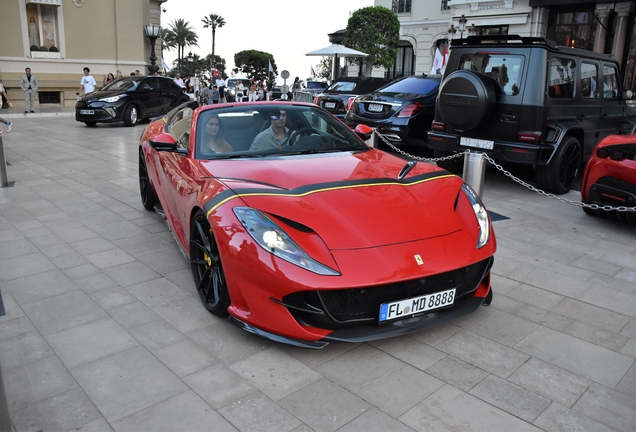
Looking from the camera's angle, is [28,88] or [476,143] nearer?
[476,143]

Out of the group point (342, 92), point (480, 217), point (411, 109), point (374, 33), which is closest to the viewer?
point (480, 217)

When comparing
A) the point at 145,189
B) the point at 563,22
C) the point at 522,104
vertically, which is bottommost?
the point at 145,189

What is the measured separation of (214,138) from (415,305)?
220cm

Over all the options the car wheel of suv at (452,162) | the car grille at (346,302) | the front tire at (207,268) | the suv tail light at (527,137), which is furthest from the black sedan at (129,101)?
the car grille at (346,302)

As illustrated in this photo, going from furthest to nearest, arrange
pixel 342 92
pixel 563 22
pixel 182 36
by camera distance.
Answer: pixel 182 36
pixel 563 22
pixel 342 92

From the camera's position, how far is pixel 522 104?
705 cm

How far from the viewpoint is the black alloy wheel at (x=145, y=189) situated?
627 cm

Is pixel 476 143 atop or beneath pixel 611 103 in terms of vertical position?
beneath

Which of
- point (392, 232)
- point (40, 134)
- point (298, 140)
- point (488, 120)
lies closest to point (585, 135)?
point (488, 120)

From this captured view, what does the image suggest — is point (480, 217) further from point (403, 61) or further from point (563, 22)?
point (403, 61)

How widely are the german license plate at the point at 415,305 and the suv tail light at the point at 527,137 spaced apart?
4.49 m

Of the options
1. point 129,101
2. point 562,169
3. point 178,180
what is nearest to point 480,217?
point 178,180

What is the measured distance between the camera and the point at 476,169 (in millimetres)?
6012

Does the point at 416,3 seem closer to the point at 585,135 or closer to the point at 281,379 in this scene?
the point at 585,135
